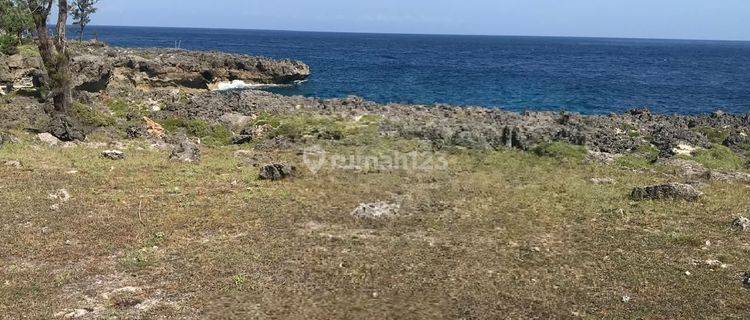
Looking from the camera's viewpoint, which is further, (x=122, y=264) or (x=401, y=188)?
(x=401, y=188)

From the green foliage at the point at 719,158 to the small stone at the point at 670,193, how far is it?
942cm

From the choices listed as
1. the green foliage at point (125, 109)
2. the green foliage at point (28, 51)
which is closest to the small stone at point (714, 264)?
the green foliage at point (125, 109)

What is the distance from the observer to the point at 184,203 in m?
21.0

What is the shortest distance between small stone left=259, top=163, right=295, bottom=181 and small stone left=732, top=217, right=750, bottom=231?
1700 centimetres

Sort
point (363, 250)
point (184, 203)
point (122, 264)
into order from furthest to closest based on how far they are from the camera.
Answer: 1. point (184, 203)
2. point (363, 250)
3. point (122, 264)

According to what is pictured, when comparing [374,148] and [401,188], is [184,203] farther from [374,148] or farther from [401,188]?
[374,148]

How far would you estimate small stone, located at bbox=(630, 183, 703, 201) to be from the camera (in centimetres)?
2275

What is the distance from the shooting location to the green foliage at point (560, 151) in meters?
31.3

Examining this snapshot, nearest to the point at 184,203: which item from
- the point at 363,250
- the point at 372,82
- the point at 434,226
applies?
the point at 363,250

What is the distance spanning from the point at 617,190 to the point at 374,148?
1351 centimetres

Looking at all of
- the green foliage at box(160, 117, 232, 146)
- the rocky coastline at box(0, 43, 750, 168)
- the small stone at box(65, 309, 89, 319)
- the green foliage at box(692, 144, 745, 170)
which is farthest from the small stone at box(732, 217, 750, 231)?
the green foliage at box(160, 117, 232, 146)

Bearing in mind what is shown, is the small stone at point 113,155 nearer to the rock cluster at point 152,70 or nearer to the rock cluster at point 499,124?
the rock cluster at point 499,124

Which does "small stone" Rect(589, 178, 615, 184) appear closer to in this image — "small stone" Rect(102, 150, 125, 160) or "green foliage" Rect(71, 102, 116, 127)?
"small stone" Rect(102, 150, 125, 160)

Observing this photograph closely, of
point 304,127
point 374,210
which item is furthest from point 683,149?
point 374,210
